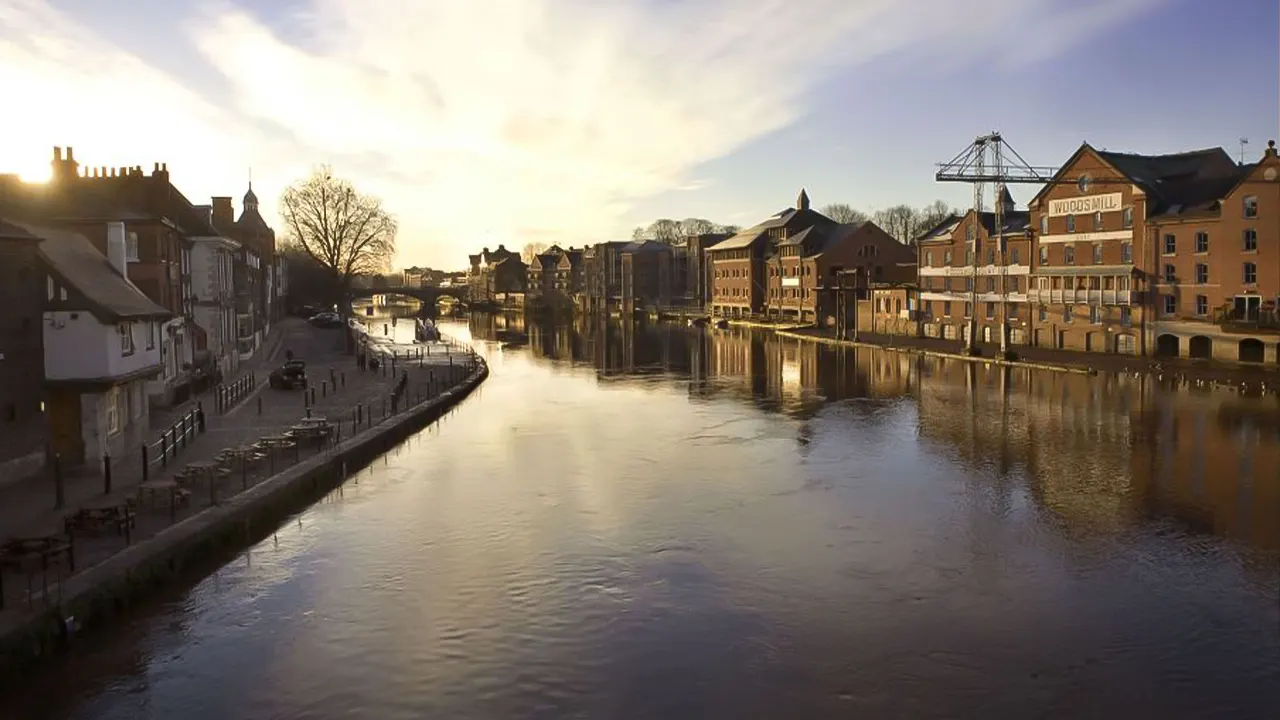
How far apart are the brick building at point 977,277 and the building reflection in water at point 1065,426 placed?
639 centimetres

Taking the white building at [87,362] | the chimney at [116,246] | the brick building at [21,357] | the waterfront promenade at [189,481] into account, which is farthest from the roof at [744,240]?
the brick building at [21,357]

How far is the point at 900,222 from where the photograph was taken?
464 feet

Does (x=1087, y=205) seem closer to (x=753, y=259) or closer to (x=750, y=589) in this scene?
(x=750, y=589)

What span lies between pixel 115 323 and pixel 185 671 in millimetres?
11999

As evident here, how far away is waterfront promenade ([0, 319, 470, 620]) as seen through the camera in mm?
14656

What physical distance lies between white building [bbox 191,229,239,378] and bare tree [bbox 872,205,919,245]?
4291 inches

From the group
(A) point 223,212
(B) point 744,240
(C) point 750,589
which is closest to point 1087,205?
(C) point 750,589

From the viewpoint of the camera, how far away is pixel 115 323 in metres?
22.6

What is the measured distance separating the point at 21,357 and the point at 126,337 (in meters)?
3.44

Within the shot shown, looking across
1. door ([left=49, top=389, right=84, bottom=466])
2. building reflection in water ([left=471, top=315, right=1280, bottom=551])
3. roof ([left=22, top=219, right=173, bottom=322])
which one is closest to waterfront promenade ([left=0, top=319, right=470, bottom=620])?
door ([left=49, top=389, right=84, bottom=466])

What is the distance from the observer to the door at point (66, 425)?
21.7 m

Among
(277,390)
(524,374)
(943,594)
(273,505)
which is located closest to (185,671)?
(273,505)

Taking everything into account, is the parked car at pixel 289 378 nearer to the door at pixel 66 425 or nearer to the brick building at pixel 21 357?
the door at pixel 66 425

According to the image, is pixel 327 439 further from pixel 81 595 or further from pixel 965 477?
pixel 965 477
